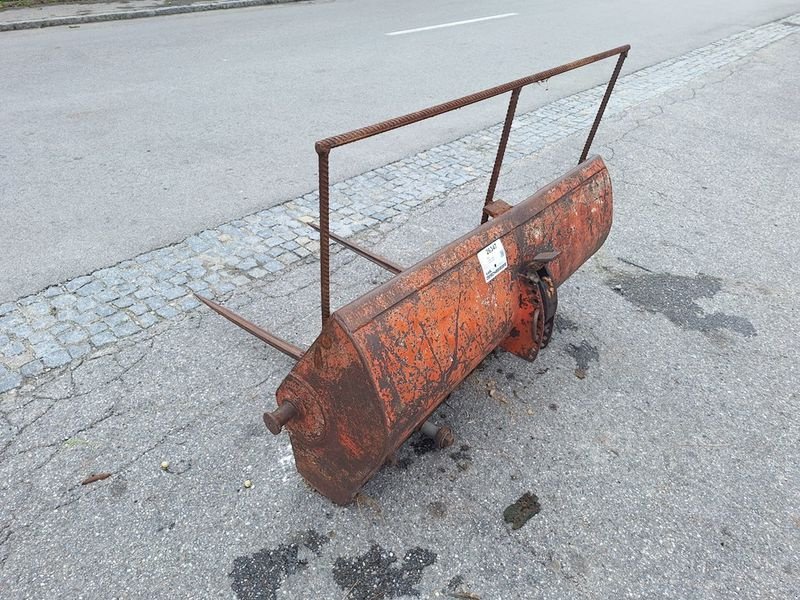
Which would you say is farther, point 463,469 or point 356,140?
point 463,469

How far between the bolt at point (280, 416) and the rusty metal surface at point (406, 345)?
3cm

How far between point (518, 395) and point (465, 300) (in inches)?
34.1

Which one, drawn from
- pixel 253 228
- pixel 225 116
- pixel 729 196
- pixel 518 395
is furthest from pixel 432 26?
pixel 518 395

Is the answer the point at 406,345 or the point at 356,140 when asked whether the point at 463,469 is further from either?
the point at 356,140

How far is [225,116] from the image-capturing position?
565 cm

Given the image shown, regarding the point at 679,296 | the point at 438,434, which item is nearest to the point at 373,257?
the point at 438,434

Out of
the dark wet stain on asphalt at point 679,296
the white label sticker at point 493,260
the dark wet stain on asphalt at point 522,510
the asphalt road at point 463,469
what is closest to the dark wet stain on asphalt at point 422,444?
the asphalt road at point 463,469

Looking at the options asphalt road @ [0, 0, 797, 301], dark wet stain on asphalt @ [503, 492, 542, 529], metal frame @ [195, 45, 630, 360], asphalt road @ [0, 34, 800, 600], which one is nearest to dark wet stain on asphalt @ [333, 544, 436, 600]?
asphalt road @ [0, 34, 800, 600]

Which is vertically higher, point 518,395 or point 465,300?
point 465,300

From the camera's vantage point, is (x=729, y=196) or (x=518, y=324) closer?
(x=518, y=324)

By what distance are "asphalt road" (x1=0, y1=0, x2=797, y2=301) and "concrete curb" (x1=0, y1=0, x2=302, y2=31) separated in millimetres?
219

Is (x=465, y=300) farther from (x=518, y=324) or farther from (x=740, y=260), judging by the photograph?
(x=740, y=260)

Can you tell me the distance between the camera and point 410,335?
1.87m

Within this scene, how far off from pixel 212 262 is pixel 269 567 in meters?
2.15
